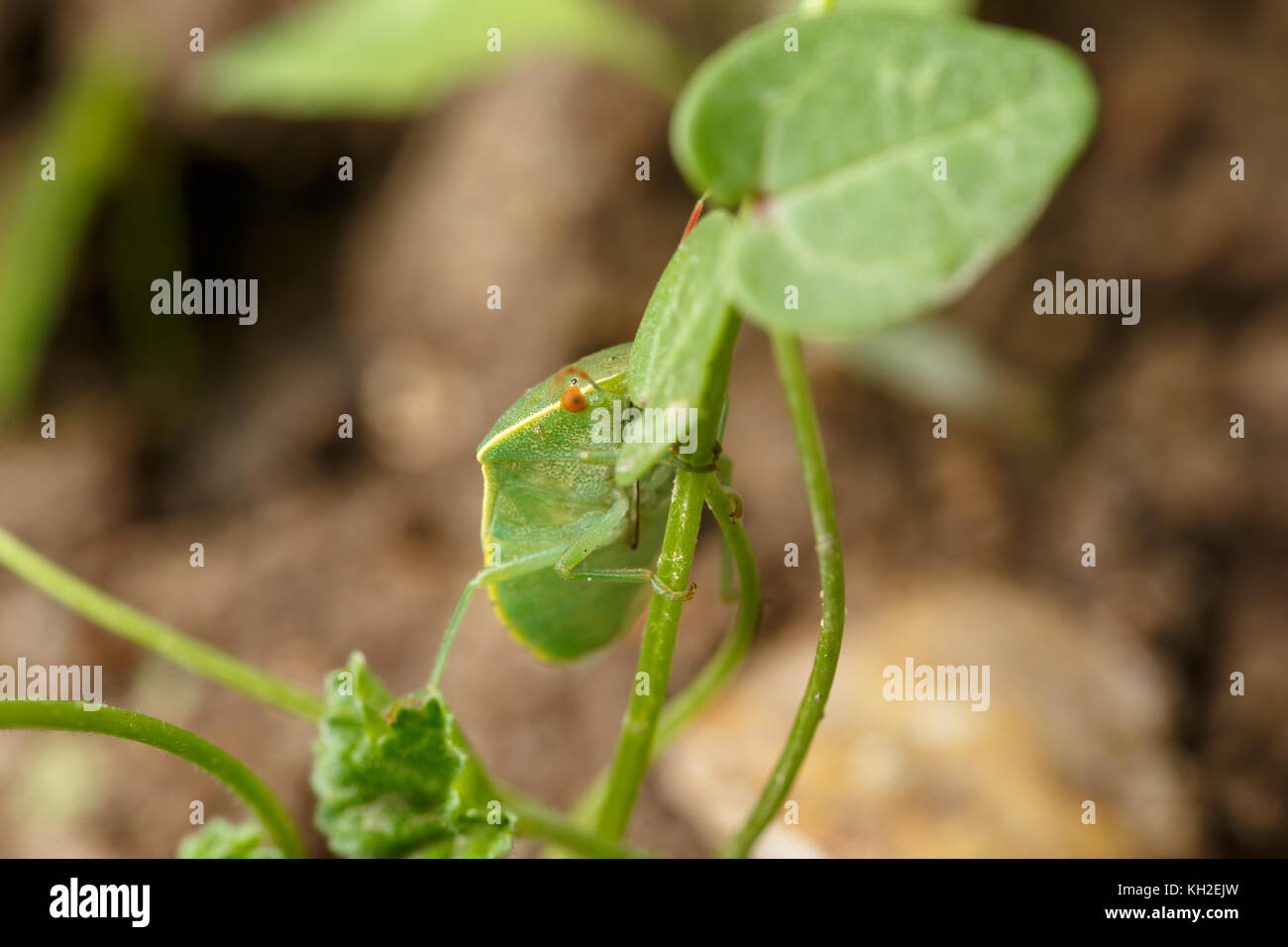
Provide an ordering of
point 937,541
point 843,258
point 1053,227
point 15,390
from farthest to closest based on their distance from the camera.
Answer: point 15,390
point 1053,227
point 937,541
point 843,258

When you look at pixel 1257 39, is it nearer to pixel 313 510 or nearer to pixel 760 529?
pixel 760 529

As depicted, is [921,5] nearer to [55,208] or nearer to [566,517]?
[566,517]

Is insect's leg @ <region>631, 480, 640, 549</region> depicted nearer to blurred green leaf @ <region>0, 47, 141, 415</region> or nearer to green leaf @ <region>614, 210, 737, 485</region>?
green leaf @ <region>614, 210, 737, 485</region>

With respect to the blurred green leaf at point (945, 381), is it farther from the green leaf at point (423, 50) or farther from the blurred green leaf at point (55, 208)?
the blurred green leaf at point (55, 208)

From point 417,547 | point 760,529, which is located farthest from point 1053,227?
point 417,547

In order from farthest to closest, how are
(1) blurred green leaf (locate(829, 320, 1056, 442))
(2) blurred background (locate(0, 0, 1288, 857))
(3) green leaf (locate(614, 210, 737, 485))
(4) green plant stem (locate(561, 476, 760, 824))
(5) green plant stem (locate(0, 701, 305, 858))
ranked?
(1) blurred green leaf (locate(829, 320, 1056, 442))
(2) blurred background (locate(0, 0, 1288, 857))
(4) green plant stem (locate(561, 476, 760, 824))
(5) green plant stem (locate(0, 701, 305, 858))
(3) green leaf (locate(614, 210, 737, 485))

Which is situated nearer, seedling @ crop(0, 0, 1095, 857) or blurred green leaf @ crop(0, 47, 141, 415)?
seedling @ crop(0, 0, 1095, 857)

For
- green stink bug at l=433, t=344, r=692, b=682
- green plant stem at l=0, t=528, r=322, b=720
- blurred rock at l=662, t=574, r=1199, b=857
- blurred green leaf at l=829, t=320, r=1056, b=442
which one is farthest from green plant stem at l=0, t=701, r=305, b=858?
blurred green leaf at l=829, t=320, r=1056, b=442
